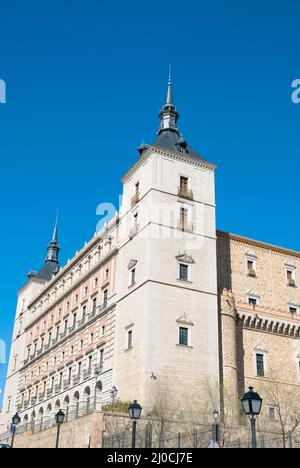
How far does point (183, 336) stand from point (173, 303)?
2.44m

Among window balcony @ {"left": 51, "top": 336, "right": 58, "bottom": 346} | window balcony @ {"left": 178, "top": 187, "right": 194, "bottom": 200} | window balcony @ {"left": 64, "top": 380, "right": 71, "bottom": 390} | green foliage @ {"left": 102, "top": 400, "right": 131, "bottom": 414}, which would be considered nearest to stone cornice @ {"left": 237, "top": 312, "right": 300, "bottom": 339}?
window balcony @ {"left": 178, "top": 187, "right": 194, "bottom": 200}

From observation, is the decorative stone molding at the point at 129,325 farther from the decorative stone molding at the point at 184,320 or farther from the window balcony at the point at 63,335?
the window balcony at the point at 63,335

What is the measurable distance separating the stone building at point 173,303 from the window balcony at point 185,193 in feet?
0.35

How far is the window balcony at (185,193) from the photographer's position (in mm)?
45750

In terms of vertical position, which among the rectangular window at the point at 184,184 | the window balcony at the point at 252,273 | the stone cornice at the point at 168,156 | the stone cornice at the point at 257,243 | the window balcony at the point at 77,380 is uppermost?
the stone cornice at the point at 168,156

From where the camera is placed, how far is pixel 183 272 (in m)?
43.3

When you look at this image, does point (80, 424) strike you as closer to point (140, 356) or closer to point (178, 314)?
point (140, 356)

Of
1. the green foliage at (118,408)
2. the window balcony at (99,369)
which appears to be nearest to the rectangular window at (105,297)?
the window balcony at (99,369)

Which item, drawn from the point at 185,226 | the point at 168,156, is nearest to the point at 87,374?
the point at 185,226

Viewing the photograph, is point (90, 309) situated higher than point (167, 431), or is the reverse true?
point (90, 309)

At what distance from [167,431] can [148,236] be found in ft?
47.1

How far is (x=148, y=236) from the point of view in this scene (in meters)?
42.8

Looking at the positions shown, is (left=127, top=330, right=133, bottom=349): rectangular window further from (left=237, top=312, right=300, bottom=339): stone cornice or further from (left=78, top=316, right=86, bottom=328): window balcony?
(left=78, top=316, right=86, bottom=328): window balcony
